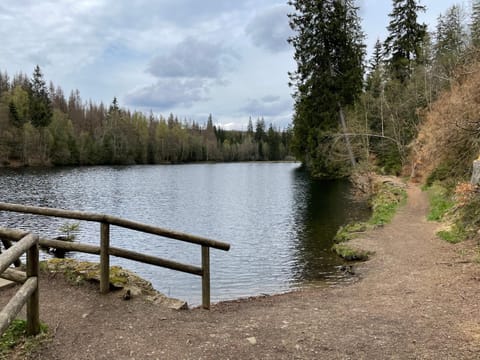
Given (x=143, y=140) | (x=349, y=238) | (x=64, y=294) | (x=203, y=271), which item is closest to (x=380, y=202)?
(x=349, y=238)

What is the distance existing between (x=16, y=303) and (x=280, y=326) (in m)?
3.18

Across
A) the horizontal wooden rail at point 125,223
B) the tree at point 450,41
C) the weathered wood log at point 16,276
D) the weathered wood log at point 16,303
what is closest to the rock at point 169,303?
the horizontal wooden rail at point 125,223

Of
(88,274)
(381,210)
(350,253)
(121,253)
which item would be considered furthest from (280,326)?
(381,210)

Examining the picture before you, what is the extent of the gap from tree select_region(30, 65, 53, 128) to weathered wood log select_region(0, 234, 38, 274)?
82.0m

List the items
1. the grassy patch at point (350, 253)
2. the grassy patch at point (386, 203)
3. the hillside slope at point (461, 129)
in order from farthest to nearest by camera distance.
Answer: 1. the grassy patch at point (386, 203)
2. the hillside slope at point (461, 129)
3. the grassy patch at point (350, 253)

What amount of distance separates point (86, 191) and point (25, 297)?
1279 inches

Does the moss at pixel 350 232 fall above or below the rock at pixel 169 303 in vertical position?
below

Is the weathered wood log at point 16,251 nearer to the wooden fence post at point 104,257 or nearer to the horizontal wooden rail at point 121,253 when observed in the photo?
the wooden fence post at point 104,257

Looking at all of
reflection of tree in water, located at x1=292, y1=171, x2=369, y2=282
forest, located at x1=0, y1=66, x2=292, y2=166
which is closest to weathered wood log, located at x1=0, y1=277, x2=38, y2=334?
reflection of tree in water, located at x1=292, y1=171, x2=369, y2=282

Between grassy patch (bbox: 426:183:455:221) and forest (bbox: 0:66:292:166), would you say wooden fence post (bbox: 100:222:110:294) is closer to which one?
grassy patch (bbox: 426:183:455:221)

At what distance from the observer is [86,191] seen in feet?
112

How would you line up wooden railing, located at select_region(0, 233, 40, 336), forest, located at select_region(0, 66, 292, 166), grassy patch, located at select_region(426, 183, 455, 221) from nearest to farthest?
wooden railing, located at select_region(0, 233, 40, 336)
grassy patch, located at select_region(426, 183, 455, 221)
forest, located at select_region(0, 66, 292, 166)

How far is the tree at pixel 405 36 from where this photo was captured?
130 ft

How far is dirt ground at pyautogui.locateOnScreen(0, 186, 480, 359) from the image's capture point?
4.25 metres
